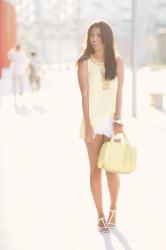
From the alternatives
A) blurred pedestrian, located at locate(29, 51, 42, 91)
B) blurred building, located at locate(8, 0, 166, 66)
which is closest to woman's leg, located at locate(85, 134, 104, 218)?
blurred pedestrian, located at locate(29, 51, 42, 91)

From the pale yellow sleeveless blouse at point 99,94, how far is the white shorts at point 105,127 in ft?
0.10

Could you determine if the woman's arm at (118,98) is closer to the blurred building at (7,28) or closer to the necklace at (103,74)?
the necklace at (103,74)

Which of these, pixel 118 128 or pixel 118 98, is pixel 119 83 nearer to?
pixel 118 98

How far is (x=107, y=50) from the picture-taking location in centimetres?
657

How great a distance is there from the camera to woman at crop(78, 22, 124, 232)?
657 centimetres

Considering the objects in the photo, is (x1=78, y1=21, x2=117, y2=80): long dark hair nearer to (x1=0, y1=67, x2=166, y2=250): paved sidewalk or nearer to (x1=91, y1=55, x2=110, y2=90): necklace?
(x1=91, y1=55, x2=110, y2=90): necklace

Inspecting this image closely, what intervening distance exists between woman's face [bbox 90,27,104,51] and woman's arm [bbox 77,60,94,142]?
0.53 feet

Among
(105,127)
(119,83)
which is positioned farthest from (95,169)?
(119,83)

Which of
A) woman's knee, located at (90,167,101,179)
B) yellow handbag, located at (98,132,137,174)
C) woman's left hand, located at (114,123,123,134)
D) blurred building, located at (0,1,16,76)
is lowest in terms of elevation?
woman's knee, located at (90,167,101,179)

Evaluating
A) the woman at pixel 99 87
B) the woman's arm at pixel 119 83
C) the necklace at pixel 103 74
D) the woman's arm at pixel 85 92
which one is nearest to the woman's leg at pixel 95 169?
the woman at pixel 99 87

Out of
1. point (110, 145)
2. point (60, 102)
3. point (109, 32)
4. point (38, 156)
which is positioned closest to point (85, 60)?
point (109, 32)

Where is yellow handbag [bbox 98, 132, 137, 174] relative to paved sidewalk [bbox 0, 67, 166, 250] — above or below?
above

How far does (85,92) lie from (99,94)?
13 cm

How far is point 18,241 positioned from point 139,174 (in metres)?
3.46
